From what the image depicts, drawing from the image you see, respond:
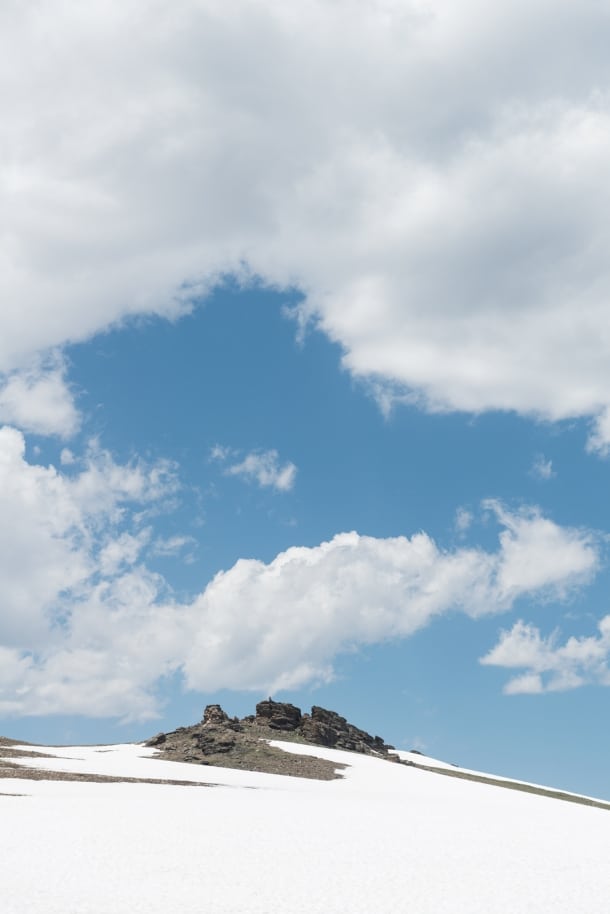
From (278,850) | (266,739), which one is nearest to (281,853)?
(278,850)

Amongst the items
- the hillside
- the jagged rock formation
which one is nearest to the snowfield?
the hillside

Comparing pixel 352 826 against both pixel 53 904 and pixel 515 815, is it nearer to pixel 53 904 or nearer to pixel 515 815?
pixel 515 815

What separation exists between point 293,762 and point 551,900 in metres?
40.6

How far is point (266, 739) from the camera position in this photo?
7075cm

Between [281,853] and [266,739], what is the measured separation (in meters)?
46.9

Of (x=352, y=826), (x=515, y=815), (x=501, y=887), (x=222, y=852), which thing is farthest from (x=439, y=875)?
(x=515, y=815)

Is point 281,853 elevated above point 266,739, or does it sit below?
below

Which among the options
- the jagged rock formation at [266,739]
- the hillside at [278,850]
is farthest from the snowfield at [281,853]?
the jagged rock formation at [266,739]

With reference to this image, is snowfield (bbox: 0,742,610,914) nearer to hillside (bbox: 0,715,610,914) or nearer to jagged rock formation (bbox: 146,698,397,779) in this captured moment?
hillside (bbox: 0,715,610,914)

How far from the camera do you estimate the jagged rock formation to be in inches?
2346

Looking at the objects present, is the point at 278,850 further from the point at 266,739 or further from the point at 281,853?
the point at 266,739

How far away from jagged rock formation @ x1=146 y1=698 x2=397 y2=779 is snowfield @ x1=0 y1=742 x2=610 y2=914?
14.5 meters

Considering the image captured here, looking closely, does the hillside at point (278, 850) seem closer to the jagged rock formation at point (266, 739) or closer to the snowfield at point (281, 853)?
the snowfield at point (281, 853)

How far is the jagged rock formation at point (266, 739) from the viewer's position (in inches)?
2346
